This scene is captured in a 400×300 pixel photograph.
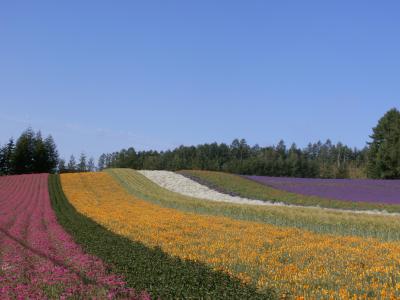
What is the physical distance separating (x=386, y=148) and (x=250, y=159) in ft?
178

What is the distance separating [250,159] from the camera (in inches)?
5192

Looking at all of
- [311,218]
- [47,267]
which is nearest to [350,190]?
[311,218]

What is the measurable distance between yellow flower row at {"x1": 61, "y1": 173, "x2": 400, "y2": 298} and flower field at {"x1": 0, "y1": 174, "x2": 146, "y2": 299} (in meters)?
2.69

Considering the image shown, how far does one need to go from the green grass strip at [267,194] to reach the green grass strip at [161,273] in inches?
956

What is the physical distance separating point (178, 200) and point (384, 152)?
57.7 m

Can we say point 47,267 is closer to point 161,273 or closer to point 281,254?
point 161,273

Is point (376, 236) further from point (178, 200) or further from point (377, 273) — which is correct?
point (178, 200)

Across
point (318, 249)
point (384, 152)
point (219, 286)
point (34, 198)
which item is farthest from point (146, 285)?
point (384, 152)

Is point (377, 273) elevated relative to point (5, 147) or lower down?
lower down

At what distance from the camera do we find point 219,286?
8.77m

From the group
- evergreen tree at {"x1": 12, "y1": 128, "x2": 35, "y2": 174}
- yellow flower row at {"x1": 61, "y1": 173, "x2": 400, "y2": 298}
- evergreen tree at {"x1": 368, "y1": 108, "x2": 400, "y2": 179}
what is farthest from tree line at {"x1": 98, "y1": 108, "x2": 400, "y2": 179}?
yellow flower row at {"x1": 61, "y1": 173, "x2": 400, "y2": 298}

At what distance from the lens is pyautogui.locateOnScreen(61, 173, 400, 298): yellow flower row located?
9.58 m

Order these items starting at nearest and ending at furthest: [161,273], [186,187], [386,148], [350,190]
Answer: [161,273] → [350,190] → [186,187] → [386,148]

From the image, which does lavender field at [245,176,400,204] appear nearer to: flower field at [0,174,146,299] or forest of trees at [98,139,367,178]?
flower field at [0,174,146,299]
